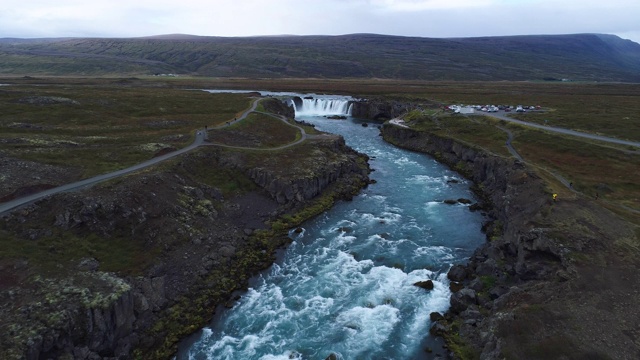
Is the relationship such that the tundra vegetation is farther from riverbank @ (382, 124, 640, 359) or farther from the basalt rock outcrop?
the basalt rock outcrop

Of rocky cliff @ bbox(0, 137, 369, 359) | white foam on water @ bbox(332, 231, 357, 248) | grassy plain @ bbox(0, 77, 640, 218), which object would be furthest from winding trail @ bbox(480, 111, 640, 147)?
white foam on water @ bbox(332, 231, 357, 248)

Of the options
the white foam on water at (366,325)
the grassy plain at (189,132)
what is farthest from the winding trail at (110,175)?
the white foam on water at (366,325)

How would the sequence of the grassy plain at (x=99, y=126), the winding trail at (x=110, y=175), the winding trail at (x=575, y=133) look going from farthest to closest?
the winding trail at (x=575, y=133), the grassy plain at (x=99, y=126), the winding trail at (x=110, y=175)

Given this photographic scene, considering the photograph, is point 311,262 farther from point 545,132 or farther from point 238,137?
point 545,132

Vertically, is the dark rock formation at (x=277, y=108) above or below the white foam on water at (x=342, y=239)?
above

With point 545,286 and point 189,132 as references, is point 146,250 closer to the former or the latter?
point 545,286

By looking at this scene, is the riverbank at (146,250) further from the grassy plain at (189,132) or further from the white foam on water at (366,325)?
the white foam on water at (366,325)

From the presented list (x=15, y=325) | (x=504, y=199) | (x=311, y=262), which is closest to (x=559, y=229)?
(x=504, y=199)
